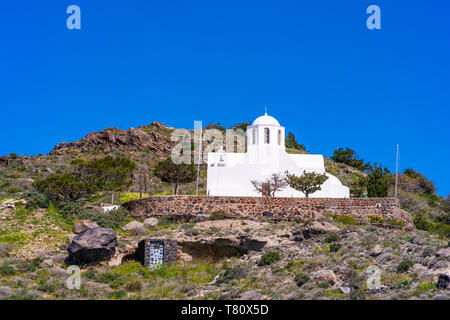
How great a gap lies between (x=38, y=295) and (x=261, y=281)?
8987 mm

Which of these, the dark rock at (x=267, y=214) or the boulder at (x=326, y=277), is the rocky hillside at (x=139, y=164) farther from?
the boulder at (x=326, y=277)

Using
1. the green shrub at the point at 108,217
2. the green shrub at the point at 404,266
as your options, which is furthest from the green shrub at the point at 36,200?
the green shrub at the point at 404,266

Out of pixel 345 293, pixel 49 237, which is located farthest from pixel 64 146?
pixel 345 293

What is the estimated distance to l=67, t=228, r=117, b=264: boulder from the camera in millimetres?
27078

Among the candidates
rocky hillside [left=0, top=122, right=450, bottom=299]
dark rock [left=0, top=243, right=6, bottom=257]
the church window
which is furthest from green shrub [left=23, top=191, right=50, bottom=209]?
the church window

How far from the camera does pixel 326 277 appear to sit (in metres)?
22.7

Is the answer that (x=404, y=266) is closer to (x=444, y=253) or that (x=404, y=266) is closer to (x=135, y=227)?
(x=444, y=253)

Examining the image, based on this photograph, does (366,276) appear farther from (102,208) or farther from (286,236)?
(102,208)

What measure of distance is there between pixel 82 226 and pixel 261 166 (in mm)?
15333

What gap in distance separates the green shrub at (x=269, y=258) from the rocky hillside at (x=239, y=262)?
5 centimetres

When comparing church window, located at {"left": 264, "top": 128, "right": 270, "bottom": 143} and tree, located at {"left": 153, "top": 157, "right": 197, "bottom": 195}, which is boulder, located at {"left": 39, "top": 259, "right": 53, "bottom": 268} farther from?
church window, located at {"left": 264, "top": 128, "right": 270, "bottom": 143}

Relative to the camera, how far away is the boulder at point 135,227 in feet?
104

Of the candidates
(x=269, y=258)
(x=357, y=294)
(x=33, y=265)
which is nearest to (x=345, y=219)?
(x=269, y=258)

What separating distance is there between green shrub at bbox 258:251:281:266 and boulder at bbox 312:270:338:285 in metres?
3.98
